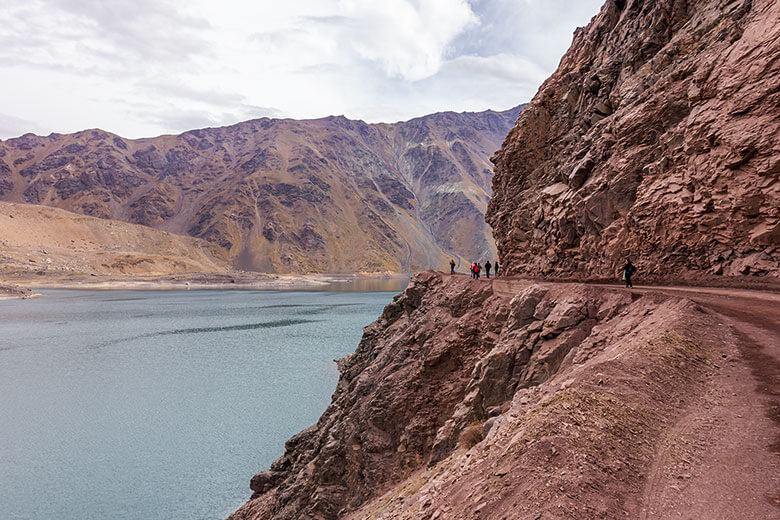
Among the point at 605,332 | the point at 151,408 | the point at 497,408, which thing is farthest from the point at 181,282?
the point at 605,332

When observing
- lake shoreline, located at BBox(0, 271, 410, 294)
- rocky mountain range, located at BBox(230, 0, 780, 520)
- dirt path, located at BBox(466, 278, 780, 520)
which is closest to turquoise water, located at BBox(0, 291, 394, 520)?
rocky mountain range, located at BBox(230, 0, 780, 520)

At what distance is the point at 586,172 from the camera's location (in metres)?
20.0

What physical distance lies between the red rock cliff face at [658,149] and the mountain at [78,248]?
168 metres

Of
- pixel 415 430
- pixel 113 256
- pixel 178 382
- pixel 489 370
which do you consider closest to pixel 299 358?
pixel 178 382

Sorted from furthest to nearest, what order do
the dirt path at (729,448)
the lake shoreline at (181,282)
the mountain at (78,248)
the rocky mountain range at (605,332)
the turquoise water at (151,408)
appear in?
the mountain at (78,248), the lake shoreline at (181,282), the turquoise water at (151,408), the rocky mountain range at (605,332), the dirt path at (729,448)

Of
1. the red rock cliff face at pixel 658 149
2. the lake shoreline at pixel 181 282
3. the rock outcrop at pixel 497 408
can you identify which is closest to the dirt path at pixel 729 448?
the rock outcrop at pixel 497 408

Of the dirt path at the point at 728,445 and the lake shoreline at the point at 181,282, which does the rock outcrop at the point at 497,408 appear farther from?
the lake shoreline at the point at 181,282

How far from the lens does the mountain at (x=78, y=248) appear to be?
147 meters

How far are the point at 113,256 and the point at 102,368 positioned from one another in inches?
5536

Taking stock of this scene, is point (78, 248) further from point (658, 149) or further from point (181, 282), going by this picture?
point (658, 149)

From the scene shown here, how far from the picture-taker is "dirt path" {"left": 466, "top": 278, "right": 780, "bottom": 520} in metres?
4.74

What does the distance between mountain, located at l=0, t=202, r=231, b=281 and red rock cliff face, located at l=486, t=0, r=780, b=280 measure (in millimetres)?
168112

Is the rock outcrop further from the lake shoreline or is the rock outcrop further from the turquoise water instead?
the lake shoreline

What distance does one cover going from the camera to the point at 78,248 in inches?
6801
